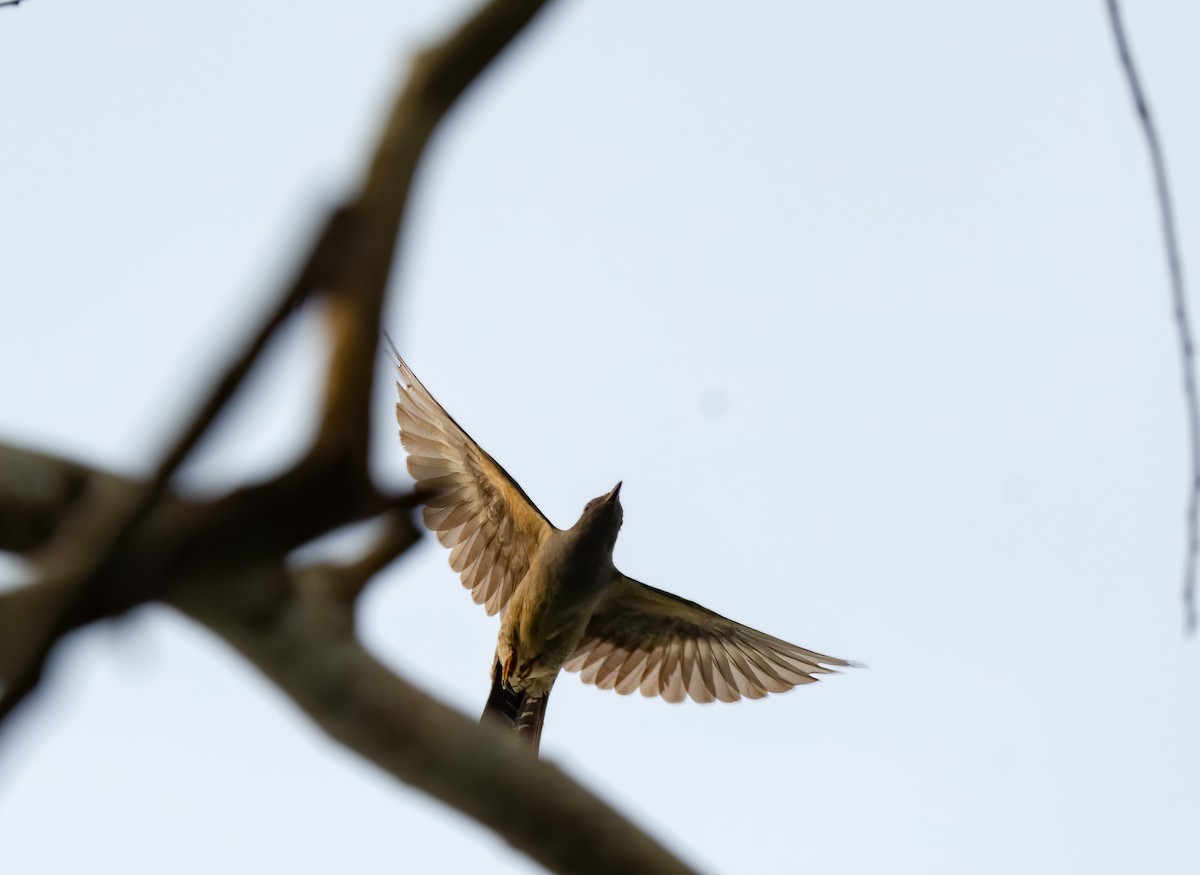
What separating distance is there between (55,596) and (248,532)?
1.01 ft

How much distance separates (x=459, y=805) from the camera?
2.37 metres

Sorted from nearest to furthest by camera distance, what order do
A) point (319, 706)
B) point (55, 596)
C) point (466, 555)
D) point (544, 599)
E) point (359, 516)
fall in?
point (55, 596) → point (359, 516) → point (319, 706) → point (544, 599) → point (466, 555)

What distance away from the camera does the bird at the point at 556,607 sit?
28.0ft

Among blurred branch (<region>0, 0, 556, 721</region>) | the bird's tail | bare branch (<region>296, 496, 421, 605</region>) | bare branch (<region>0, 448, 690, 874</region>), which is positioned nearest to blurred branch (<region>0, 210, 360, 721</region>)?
blurred branch (<region>0, 0, 556, 721</region>)

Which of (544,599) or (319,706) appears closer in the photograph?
(319,706)

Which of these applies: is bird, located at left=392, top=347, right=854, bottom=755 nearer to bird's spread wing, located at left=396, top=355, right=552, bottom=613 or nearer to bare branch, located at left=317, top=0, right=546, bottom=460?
bird's spread wing, located at left=396, top=355, right=552, bottom=613

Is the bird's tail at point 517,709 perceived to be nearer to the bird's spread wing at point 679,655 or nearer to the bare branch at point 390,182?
the bird's spread wing at point 679,655

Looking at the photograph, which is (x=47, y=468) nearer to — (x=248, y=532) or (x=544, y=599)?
(x=248, y=532)

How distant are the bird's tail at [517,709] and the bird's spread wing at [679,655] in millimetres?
493

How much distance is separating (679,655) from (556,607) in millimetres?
1545

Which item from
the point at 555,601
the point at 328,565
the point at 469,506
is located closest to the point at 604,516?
the point at 555,601

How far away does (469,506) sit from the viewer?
9.20m

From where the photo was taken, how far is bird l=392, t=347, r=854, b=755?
28.0ft

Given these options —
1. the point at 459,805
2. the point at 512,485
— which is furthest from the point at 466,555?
the point at 459,805
